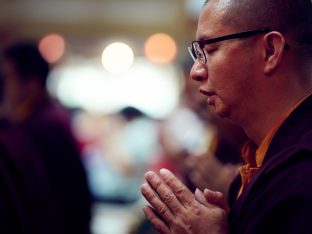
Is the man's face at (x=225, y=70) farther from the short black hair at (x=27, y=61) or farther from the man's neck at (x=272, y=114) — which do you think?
the short black hair at (x=27, y=61)

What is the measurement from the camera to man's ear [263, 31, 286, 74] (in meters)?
2.56

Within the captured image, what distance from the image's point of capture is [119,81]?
25.5 meters

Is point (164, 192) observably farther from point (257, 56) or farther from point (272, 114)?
point (257, 56)

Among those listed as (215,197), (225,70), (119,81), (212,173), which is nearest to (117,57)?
(119,81)

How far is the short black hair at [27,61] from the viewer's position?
4.92m

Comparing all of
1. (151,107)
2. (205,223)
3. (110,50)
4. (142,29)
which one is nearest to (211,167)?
(205,223)

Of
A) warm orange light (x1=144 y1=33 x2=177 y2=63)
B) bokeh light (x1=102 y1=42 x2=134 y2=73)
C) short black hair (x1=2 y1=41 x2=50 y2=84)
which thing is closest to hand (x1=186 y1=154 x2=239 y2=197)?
short black hair (x1=2 y1=41 x2=50 y2=84)

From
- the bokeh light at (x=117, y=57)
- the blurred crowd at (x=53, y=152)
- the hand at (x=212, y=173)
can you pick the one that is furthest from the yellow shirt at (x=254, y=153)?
the bokeh light at (x=117, y=57)

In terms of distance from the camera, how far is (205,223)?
2.47m

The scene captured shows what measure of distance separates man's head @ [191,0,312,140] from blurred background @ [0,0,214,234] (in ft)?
6.80

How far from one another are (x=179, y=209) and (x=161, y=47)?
58.9 ft

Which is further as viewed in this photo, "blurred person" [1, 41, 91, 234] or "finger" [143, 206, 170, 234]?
"blurred person" [1, 41, 91, 234]

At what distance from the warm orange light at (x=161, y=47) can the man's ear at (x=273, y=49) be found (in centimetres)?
1690

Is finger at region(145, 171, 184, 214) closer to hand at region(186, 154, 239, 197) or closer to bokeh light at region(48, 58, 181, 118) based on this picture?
hand at region(186, 154, 239, 197)
